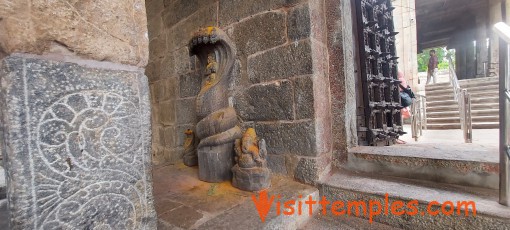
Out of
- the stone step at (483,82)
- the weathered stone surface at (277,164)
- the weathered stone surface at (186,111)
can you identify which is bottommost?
the weathered stone surface at (277,164)

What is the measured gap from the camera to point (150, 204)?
3.03ft

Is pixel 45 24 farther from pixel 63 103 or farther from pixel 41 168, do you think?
pixel 41 168

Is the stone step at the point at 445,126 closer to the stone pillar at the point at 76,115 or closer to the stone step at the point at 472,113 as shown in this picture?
the stone step at the point at 472,113

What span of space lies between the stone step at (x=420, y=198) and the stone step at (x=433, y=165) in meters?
0.05

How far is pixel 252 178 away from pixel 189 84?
4.98ft

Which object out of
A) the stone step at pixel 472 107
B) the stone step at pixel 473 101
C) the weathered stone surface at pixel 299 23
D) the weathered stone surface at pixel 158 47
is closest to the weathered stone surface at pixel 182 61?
the weathered stone surface at pixel 158 47

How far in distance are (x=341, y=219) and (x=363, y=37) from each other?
68.9 inches

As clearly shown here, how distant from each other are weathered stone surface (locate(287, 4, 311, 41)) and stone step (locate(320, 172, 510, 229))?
43.5 inches

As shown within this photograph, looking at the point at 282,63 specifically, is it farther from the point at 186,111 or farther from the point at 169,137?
the point at 169,137

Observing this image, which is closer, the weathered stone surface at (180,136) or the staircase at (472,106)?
the weathered stone surface at (180,136)

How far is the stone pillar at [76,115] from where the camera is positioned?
0.64 metres

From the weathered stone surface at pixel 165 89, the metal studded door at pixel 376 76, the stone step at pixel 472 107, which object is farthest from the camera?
the stone step at pixel 472 107

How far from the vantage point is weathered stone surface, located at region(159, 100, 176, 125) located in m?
2.93

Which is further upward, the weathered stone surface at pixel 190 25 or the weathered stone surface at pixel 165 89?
the weathered stone surface at pixel 190 25
